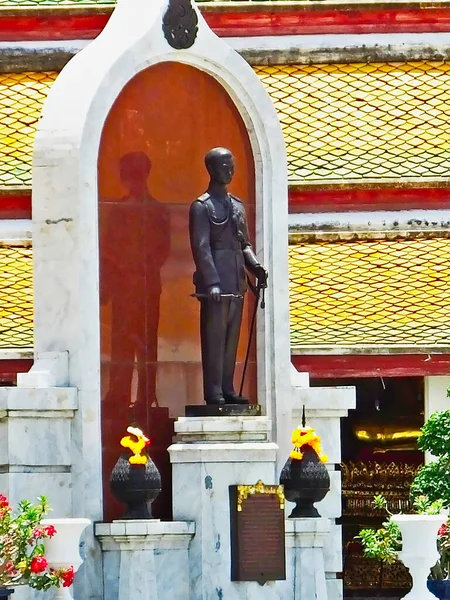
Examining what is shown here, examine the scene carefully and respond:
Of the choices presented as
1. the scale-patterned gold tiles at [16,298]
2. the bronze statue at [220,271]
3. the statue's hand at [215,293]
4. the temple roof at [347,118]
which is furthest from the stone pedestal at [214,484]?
the temple roof at [347,118]

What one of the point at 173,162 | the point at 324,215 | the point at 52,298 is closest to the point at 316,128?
the point at 324,215

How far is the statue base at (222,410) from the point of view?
2228 cm

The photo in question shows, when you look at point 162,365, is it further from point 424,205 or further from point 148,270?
point 424,205

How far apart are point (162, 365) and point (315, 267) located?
4.12m

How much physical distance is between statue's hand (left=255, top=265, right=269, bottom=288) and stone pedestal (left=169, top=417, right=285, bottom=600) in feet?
4.76

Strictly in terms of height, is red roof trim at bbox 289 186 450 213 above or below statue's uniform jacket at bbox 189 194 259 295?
above

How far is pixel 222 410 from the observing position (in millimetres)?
22281

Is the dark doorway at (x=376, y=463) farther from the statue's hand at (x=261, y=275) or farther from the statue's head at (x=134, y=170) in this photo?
the statue's head at (x=134, y=170)

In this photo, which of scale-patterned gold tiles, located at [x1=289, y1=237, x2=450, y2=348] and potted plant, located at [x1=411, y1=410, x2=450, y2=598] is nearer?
potted plant, located at [x1=411, y1=410, x2=450, y2=598]

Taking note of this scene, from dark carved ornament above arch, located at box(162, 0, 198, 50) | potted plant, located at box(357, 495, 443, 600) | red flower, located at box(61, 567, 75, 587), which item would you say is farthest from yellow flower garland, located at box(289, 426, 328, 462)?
dark carved ornament above arch, located at box(162, 0, 198, 50)

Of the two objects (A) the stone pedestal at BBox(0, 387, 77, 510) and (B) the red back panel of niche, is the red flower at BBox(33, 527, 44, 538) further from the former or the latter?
(B) the red back panel of niche

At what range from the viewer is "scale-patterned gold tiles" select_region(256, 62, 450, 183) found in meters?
27.8

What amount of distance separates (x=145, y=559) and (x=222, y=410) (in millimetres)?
1551

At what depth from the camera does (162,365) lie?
23188 mm
